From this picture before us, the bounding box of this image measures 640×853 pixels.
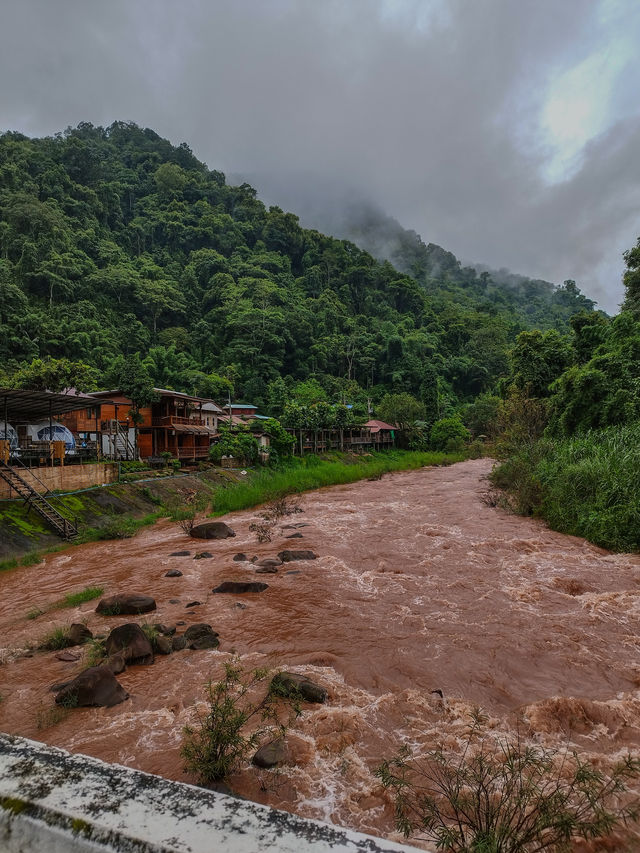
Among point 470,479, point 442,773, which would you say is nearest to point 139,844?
point 442,773

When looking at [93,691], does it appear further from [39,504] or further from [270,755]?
[39,504]

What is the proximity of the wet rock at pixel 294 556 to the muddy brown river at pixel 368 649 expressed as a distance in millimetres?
413

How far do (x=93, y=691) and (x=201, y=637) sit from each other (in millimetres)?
1721

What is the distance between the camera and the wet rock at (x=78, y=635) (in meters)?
6.44

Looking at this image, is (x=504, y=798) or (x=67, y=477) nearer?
(x=504, y=798)

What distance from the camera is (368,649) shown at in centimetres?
619

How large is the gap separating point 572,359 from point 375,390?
38937 millimetres

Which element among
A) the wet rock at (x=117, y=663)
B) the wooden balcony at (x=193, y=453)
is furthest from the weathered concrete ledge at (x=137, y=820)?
the wooden balcony at (x=193, y=453)

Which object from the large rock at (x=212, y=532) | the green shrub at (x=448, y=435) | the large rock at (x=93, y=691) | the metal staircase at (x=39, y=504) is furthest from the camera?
the green shrub at (x=448, y=435)

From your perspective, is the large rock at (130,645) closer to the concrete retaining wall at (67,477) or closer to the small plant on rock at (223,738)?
the small plant on rock at (223,738)

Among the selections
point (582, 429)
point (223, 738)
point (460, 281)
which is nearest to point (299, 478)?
point (582, 429)

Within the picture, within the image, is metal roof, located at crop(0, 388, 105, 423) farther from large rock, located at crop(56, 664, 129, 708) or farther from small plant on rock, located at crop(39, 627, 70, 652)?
large rock, located at crop(56, 664, 129, 708)

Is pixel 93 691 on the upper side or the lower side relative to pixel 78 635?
upper

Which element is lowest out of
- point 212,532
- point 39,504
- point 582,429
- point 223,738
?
point 212,532
